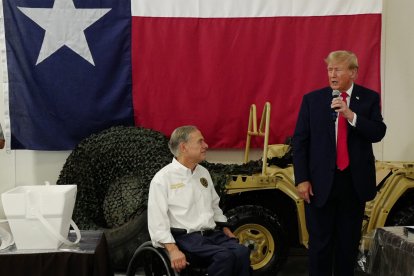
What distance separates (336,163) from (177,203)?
0.89 metres

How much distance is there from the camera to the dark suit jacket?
2.88 m

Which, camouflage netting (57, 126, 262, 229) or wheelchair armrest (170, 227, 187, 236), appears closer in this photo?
wheelchair armrest (170, 227, 187, 236)

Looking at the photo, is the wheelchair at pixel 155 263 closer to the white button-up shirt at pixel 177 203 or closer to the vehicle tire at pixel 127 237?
the white button-up shirt at pixel 177 203

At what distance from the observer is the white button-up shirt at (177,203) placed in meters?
2.61

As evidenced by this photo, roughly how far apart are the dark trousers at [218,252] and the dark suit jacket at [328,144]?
1.88 feet

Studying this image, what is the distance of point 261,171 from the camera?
3857 mm

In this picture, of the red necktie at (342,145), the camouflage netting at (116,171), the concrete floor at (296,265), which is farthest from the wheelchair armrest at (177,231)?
the concrete floor at (296,265)

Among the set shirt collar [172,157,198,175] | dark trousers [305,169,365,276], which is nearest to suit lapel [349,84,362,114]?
dark trousers [305,169,365,276]

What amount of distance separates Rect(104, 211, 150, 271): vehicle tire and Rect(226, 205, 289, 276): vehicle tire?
0.64 m

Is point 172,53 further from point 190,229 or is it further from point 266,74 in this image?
point 190,229

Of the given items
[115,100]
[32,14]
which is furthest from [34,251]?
[32,14]

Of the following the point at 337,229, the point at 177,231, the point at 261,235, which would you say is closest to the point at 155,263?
the point at 177,231

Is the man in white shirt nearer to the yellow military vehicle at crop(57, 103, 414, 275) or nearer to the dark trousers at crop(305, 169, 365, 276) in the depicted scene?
the dark trousers at crop(305, 169, 365, 276)

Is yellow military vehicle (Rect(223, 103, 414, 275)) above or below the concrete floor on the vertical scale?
above
